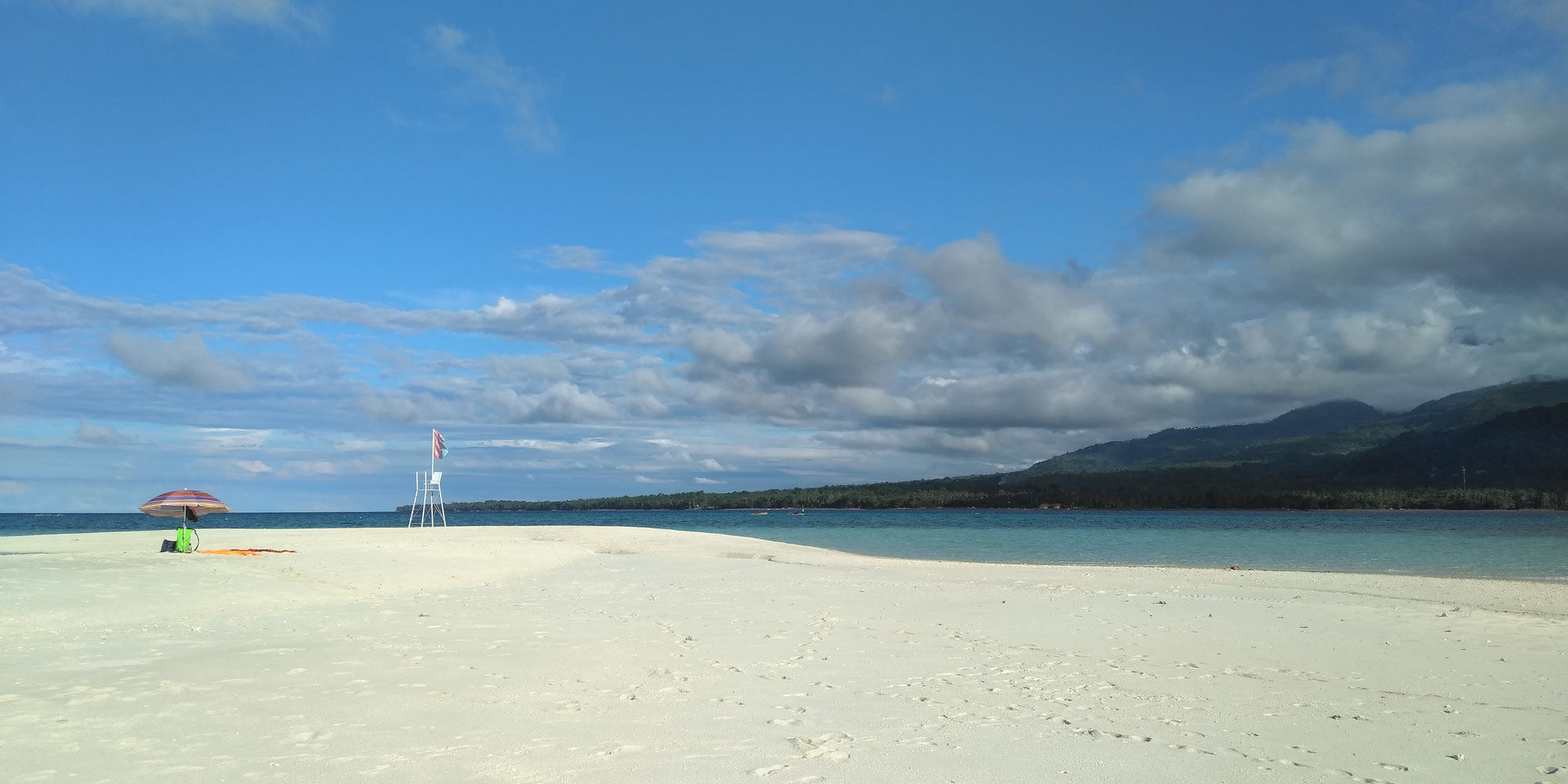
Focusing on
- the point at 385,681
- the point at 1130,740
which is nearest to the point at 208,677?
the point at 385,681

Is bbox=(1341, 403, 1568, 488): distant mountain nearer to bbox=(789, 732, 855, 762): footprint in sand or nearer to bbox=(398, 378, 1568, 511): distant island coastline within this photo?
bbox=(398, 378, 1568, 511): distant island coastline

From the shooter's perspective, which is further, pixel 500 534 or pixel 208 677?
pixel 500 534

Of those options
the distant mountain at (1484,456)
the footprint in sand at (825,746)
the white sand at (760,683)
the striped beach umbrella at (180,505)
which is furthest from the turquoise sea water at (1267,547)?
the distant mountain at (1484,456)

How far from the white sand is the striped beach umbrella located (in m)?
7.02

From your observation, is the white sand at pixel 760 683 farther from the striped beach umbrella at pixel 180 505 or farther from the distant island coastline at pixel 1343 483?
the distant island coastline at pixel 1343 483

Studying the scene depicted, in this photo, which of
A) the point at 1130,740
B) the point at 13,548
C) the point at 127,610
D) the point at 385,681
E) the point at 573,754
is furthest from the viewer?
the point at 13,548

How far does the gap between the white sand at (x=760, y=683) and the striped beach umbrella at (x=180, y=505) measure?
276 inches

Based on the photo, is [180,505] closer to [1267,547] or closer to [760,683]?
[760,683]

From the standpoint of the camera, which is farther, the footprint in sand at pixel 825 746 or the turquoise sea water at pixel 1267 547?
the turquoise sea water at pixel 1267 547

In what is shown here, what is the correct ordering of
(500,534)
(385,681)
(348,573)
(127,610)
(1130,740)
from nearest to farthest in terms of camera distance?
(1130,740) → (385,681) → (127,610) → (348,573) → (500,534)

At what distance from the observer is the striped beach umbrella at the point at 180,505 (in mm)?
25562

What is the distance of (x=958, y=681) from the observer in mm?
9461

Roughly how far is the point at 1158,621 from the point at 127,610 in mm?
15747

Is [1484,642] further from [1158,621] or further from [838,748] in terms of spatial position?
[838,748]
